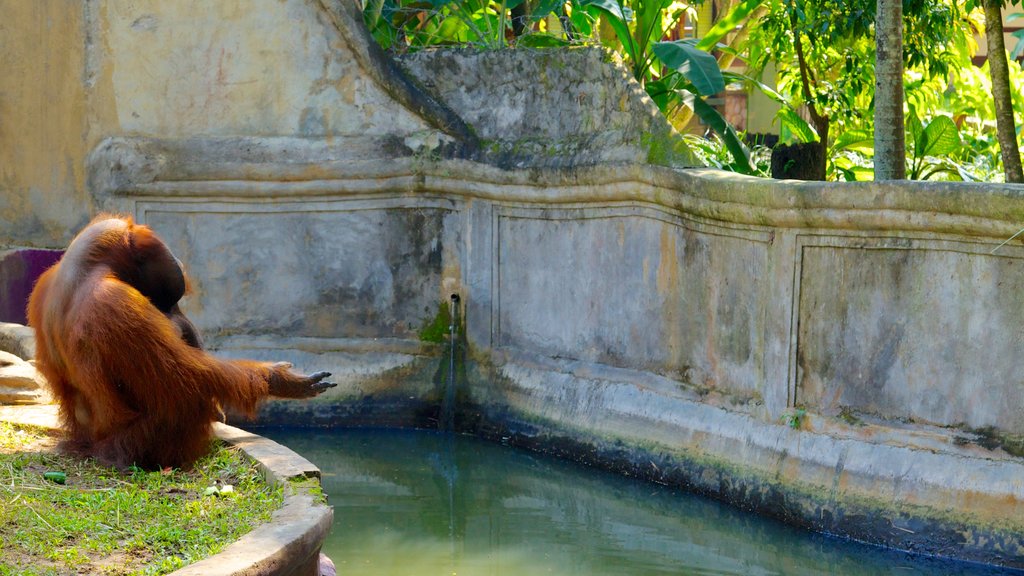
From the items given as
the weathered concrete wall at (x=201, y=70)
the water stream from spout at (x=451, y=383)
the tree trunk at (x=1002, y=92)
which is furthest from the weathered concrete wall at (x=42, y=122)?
the tree trunk at (x=1002, y=92)

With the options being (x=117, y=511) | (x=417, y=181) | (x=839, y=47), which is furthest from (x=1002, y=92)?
(x=117, y=511)

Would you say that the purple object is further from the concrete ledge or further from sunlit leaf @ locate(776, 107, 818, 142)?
sunlit leaf @ locate(776, 107, 818, 142)

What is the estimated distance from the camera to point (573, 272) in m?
6.88

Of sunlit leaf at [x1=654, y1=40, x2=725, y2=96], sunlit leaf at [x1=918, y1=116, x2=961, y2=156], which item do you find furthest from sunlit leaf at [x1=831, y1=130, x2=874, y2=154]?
sunlit leaf at [x1=654, y1=40, x2=725, y2=96]

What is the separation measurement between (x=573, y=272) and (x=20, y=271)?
136 inches

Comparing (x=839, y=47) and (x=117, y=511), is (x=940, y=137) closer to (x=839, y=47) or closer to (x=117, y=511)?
(x=839, y=47)

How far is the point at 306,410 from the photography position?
7402mm

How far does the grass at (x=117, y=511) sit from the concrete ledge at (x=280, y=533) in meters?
0.06

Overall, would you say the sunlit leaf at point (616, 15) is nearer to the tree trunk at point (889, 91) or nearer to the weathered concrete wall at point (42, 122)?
the tree trunk at point (889, 91)

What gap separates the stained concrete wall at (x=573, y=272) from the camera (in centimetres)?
505

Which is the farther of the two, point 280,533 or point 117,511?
point 117,511

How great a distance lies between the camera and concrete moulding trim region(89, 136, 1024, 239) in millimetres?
5469

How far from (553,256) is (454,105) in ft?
3.79

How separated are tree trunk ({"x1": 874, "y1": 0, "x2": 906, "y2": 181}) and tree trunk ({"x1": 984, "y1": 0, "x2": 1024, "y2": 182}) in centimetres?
62
